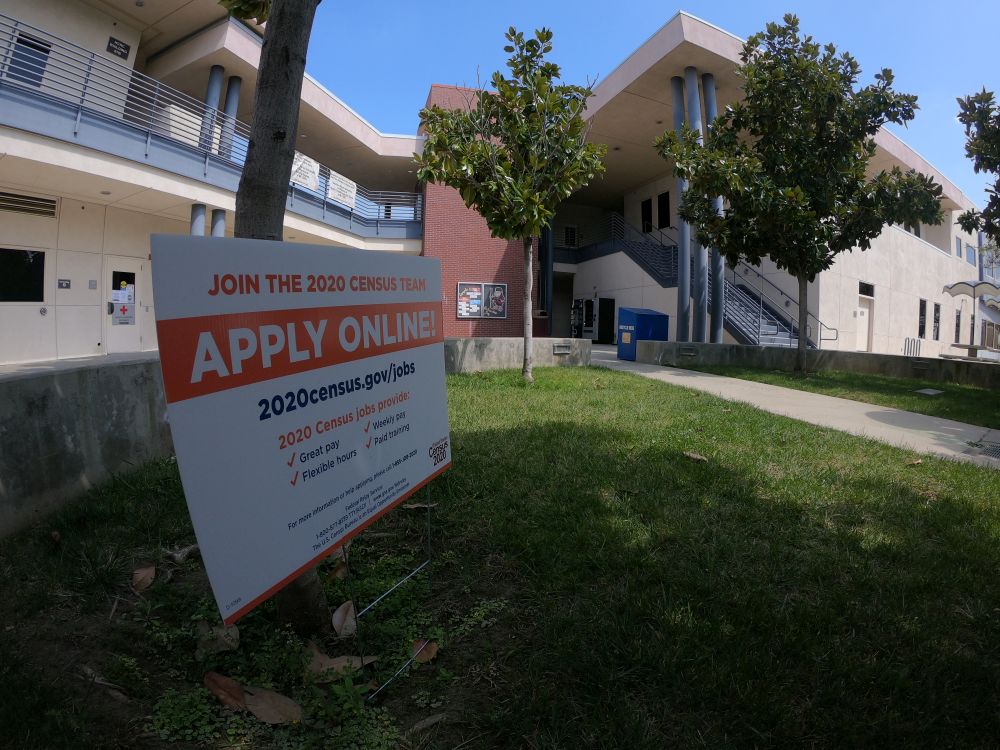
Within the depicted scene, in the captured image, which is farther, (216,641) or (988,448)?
(988,448)

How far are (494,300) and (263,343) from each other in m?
22.5

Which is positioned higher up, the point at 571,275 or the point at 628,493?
the point at 571,275

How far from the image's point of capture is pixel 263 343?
182 cm

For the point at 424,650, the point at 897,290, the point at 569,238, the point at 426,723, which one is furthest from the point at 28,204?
the point at 897,290

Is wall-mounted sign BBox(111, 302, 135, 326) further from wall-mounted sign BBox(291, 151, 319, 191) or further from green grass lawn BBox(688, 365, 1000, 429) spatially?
green grass lawn BBox(688, 365, 1000, 429)

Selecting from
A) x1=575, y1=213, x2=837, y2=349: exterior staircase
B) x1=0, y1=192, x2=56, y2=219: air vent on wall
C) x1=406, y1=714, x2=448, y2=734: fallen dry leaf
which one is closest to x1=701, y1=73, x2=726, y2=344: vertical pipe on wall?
x1=575, y1=213, x2=837, y2=349: exterior staircase

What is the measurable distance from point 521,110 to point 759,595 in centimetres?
830

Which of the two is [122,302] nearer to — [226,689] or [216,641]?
[216,641]

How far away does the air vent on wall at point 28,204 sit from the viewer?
1266cm

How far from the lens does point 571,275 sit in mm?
31766

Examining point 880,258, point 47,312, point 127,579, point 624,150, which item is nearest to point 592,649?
point 127,579

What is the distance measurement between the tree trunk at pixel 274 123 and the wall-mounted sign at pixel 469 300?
2128cm

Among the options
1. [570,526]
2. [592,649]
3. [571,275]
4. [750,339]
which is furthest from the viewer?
[571,275]

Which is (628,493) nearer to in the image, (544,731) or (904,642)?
(904,642)
